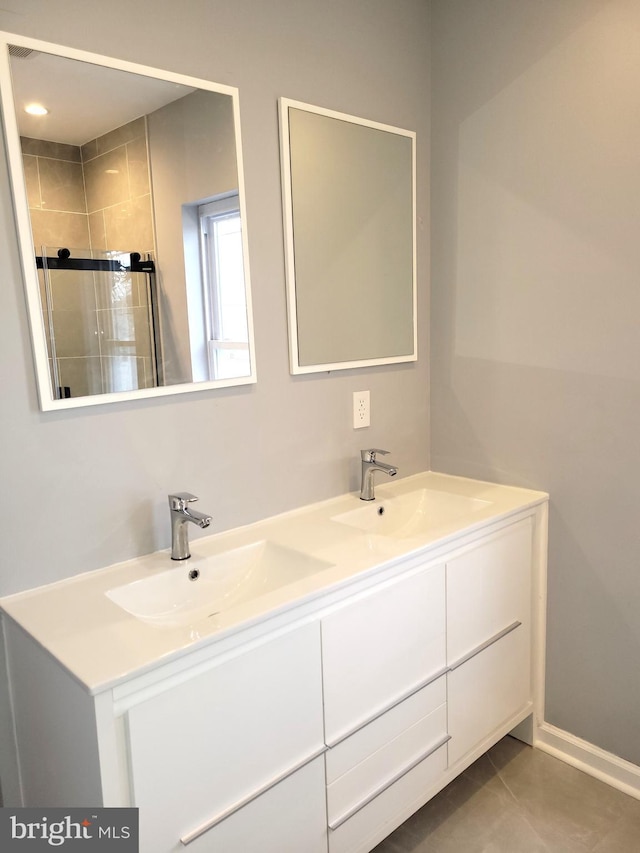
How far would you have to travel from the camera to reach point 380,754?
163cm

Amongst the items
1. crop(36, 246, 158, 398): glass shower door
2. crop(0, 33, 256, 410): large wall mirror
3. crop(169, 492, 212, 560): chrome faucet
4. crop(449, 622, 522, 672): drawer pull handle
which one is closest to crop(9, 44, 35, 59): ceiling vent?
crop(0, 33, 256, 410): large wall mirror

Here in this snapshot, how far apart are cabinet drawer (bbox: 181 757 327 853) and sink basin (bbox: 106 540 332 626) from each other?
39cm

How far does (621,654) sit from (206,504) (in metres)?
1.30

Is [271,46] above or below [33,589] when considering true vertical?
above

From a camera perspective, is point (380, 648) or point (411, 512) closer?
point (380, 648)

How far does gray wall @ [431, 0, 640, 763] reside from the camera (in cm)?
183

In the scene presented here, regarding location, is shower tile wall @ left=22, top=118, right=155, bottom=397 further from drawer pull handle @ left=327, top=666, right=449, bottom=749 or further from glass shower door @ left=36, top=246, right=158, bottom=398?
drawer pull handle @ left=327, top=666, right=449, bottom=749

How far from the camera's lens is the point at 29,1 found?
1.35 m

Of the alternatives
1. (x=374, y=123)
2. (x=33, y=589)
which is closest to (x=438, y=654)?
(x=33, y=589)

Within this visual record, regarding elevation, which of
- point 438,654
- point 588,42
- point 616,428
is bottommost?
point 438,654

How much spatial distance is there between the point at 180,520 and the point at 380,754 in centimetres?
75

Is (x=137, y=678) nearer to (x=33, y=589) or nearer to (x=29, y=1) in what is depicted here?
(x=33, y=589)

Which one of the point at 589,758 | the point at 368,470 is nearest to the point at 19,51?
the point at 368,470

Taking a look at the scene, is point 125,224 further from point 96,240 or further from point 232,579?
point 232,579
